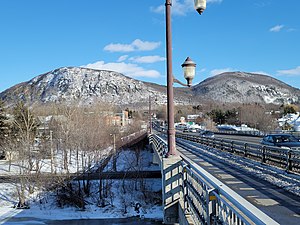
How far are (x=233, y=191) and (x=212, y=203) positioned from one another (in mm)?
685

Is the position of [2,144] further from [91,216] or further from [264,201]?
[264,201]

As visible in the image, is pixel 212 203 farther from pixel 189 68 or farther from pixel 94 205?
pixel 94 205

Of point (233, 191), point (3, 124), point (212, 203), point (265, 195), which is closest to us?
point (233, 191)

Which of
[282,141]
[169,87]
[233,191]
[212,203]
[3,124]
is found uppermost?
[169,87]

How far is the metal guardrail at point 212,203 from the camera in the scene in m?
3.29

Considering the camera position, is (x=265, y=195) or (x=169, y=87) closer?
(x=169, y=87)

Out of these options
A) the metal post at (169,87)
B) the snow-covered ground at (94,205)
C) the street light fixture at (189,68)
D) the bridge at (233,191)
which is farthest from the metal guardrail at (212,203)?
the snow-covered ground at (94,205)

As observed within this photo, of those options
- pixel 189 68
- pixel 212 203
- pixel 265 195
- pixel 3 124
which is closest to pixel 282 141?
pixel 265 195

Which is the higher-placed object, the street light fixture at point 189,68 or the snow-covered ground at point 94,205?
the street light fixture at point 189,68

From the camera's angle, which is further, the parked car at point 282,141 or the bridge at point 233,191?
the parked car at point 282,141

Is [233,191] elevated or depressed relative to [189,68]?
depressed

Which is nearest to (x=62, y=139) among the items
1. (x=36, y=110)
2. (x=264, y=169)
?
(x=36, y=110)

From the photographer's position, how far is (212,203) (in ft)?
16.2

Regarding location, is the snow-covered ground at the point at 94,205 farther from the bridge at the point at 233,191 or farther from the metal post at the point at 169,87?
the metal post at the point at 169,87
